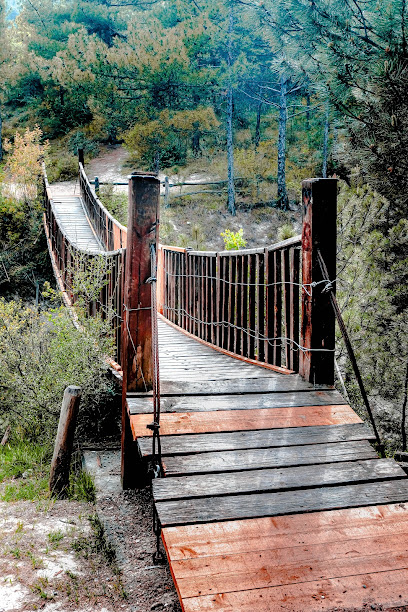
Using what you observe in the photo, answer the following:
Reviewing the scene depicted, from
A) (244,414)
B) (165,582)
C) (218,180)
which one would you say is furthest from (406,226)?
(218,180)

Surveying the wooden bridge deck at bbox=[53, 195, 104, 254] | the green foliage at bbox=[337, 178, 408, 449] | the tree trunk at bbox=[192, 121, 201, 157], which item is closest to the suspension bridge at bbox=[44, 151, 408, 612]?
the green foliage at bbox=[337, 178, 408, 449]

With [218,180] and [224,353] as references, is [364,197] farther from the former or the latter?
[218,180]

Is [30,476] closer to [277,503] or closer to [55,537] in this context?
[55,537]

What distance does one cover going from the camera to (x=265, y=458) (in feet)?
8.52

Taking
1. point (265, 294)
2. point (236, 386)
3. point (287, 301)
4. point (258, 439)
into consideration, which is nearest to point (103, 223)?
point (265, 294)

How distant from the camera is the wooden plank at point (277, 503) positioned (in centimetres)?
215

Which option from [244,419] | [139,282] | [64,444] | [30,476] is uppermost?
[139,282]

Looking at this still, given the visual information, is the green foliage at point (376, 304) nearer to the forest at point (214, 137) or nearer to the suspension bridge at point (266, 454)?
the forest at point (214, 137)

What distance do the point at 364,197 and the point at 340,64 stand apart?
156cm

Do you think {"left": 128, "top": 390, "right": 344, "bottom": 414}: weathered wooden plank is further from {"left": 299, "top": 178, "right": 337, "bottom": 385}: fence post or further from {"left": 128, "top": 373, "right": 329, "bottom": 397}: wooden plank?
{"left": 299, "top": 178, "right": 337, "bottom": 385}: fence post

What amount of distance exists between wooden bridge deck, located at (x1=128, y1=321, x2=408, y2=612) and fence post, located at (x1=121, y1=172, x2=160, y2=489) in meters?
0.21

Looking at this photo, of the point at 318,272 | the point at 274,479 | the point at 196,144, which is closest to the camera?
the point at 274,479

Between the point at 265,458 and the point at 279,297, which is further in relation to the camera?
the point at 279,297

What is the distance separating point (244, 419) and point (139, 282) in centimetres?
119
